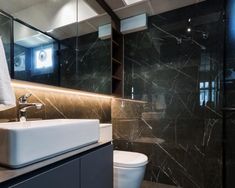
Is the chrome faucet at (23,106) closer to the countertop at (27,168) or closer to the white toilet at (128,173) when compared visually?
the countertop at (27,168)

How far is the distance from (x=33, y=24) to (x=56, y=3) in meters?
0.31

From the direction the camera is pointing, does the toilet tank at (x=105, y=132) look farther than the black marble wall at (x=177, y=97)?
No

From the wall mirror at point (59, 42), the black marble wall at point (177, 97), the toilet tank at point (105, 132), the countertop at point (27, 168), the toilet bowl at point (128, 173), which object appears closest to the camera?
the countertop at point (27, 168)

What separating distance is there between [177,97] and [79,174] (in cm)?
153

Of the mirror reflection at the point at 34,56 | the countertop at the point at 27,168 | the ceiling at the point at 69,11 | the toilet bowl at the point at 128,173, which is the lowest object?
the toilet bowl at the point at 128,173

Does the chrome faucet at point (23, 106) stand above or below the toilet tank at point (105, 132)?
above

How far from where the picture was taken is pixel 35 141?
70 centimetres

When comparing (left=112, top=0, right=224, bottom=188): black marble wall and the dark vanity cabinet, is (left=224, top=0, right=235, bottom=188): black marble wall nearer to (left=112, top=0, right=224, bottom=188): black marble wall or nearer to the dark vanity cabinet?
(left=112, top=0, right=224, bottom=188): black marble wall

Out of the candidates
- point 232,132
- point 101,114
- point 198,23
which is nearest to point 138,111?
point 101,114

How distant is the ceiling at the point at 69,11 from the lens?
1119 mm

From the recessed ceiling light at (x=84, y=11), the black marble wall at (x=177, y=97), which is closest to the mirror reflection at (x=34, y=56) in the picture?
the recessed ceiling light at (x=84, y=11)

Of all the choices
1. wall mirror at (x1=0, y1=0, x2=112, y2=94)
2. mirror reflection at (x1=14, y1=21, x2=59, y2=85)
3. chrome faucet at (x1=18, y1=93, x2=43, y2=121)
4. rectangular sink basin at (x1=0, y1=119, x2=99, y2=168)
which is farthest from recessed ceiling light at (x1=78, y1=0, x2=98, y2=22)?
rectangular sink basin at (x1=0, y1=119, x2=99, y2=168)

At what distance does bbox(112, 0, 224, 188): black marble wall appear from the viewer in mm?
1873

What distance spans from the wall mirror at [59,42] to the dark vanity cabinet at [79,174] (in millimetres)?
645
